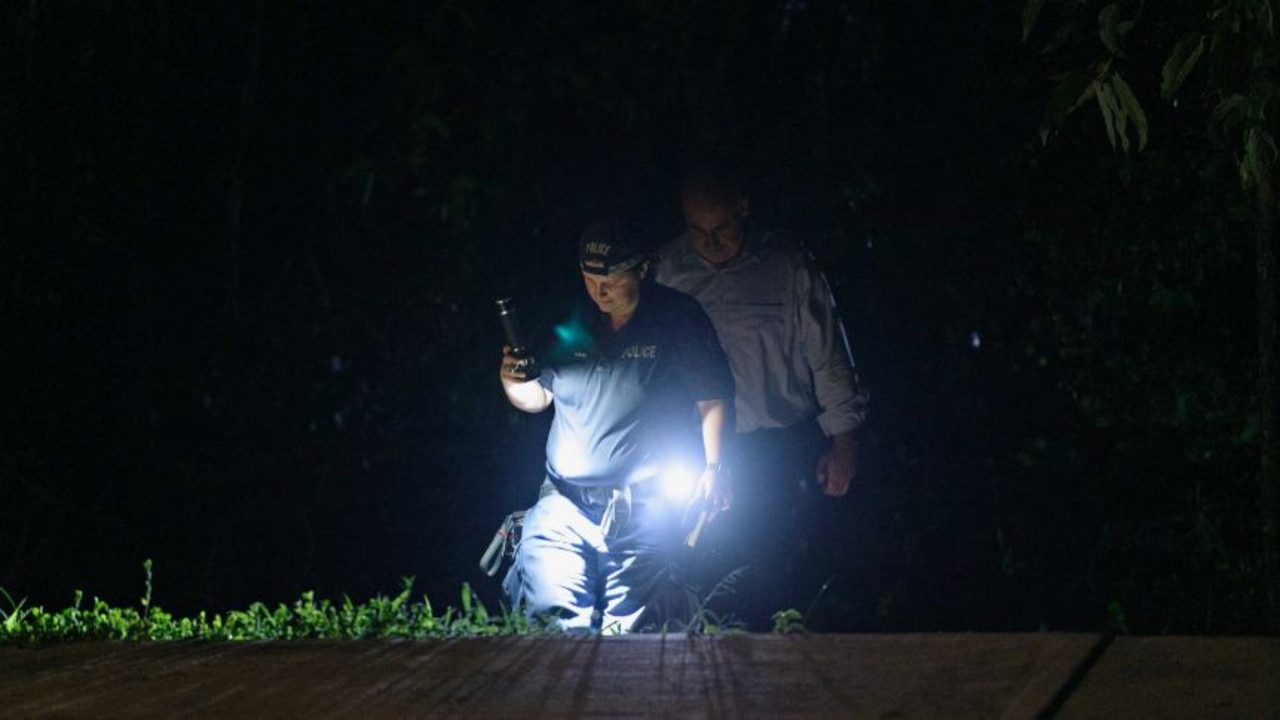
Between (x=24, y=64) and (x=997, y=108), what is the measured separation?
4018 millimetres

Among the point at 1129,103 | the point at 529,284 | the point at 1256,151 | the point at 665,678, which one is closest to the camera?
the point at 665,678

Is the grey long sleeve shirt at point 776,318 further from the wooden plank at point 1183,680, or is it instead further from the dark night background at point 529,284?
the wooden plank at point 1183,680

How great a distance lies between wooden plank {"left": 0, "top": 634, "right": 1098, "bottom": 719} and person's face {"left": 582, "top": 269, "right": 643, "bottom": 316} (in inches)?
67.7

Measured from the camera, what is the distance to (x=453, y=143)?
324 inches

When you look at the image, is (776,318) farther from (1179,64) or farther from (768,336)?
(1179,64)

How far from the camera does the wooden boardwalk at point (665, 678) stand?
4.16m

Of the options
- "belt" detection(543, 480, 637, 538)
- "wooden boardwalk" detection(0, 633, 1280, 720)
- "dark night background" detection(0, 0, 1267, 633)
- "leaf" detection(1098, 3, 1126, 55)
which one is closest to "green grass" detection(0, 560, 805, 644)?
"belt" detection(543, 480, 637, 538)

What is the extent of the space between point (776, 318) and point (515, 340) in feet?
4.17

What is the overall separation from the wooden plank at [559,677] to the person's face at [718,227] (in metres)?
2.43

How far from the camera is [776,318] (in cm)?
735

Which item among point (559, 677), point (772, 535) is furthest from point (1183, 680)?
point (772, 535)

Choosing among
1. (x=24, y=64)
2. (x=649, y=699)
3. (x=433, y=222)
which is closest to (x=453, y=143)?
(x=433, y=222)

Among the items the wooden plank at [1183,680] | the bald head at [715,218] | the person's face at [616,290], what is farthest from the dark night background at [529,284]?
the wooden plank at [1183,680]

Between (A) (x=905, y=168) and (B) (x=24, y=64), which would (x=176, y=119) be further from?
(A) (x=905, y=168)
